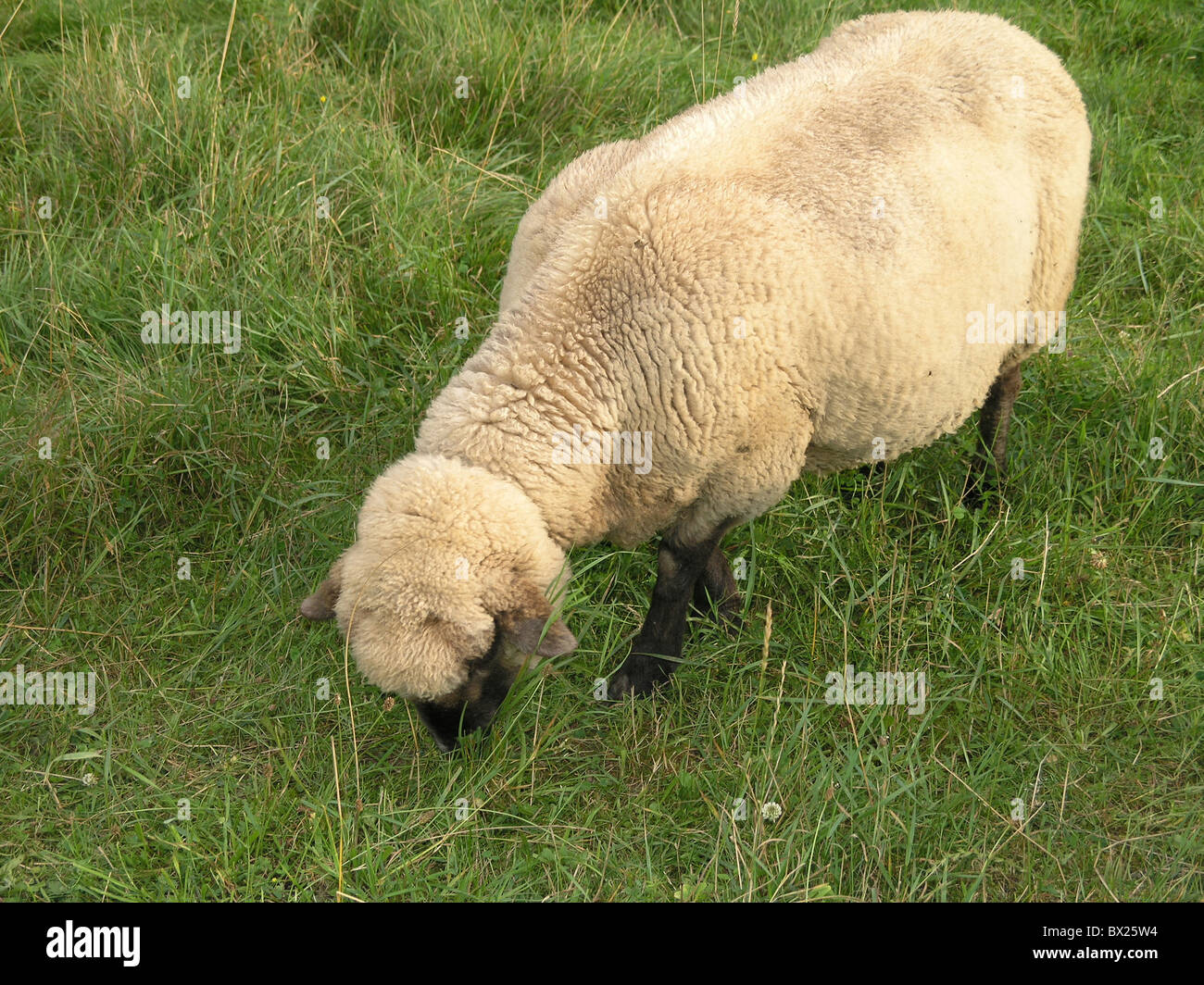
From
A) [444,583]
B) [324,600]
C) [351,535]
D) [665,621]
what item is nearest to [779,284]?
[665,621]

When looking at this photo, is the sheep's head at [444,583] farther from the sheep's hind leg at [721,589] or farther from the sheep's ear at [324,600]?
the sheep's hind leg at [721,589]

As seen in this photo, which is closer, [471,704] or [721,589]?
[471,704]

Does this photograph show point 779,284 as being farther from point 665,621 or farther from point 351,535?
point 351,535

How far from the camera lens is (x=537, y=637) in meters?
3.09

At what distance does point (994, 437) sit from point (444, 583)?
278 cm

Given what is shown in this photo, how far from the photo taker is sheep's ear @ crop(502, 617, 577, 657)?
122 inches

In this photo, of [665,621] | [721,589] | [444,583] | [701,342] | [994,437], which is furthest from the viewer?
[994,437]

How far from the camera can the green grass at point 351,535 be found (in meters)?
3.48

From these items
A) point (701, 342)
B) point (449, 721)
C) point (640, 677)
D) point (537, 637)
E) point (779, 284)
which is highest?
point (779, 284)

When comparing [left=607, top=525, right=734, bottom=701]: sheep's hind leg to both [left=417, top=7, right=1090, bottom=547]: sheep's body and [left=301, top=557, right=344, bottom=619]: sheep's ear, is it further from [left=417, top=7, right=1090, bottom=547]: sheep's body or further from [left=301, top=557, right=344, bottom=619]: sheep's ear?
[left=301, top=557, right=344, bottom=619]: sheep's ear

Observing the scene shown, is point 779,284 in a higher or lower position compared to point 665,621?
higher

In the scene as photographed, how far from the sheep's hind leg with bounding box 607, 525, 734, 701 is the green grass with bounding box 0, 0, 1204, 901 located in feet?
0.42

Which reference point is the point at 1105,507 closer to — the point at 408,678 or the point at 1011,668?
the point at 1011,668

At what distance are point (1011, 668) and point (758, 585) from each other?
3.32 feet
